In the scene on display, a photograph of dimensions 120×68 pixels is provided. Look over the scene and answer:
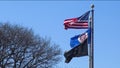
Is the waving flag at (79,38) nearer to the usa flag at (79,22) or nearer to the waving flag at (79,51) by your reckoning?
the waving flag at (79,51)

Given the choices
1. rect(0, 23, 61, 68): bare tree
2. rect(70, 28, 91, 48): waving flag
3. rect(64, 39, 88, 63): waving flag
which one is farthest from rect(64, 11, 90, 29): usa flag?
rect(0, 23, 61, 68): bare tree

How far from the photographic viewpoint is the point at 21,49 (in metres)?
73.1

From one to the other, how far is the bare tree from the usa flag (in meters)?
48.1

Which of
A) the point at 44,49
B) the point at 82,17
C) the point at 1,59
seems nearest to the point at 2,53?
the point at 1,59

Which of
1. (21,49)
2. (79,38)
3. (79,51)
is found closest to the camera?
(79,51)

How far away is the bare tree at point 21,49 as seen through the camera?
2852 inches

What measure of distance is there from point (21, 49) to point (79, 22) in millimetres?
49369

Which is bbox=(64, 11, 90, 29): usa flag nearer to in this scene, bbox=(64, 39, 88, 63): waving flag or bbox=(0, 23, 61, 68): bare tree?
bbox=(64, 39, 88, 63): waving flag

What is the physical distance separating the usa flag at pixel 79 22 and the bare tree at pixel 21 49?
48.1 m

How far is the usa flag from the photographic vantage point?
24219 millimetres

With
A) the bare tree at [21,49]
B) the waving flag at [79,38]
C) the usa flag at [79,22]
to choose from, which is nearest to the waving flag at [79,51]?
the waving flag at [79,38]

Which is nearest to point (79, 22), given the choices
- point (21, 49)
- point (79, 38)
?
point (79, 38)

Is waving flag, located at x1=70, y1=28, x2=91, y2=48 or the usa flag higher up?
the usa flag

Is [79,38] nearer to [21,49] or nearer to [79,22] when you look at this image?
[79,22]
